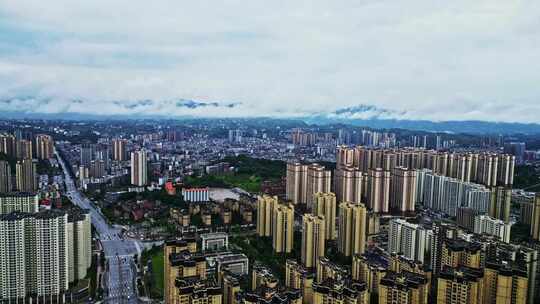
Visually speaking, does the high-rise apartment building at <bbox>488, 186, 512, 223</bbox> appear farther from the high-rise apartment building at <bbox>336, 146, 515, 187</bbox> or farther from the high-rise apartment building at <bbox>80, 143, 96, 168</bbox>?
the high-rise apartment building at <bbox>80, 143, 96, 168</bbox>

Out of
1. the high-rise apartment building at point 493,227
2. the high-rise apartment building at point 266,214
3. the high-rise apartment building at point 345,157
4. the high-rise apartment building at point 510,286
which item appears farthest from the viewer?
the high-rise apartment building at point 345,157

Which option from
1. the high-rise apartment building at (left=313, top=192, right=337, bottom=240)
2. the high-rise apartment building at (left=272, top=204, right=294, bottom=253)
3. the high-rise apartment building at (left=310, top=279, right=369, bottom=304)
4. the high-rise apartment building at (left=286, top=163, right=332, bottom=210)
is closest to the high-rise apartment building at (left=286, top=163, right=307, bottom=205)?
the high-rise apartment building at (left=286, top=163, right=332, bottom=210)

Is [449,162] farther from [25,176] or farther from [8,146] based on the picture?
[8,146]

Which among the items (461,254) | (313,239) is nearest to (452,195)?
(313,239)

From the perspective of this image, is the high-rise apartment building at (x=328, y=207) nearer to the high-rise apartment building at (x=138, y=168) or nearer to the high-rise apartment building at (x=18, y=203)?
the high-rise apartment building at (x=18, y=203)

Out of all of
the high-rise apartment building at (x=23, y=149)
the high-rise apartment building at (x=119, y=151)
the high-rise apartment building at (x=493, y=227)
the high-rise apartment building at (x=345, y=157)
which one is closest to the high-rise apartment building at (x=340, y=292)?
the high-rise apartment building at (x=493, y=227)

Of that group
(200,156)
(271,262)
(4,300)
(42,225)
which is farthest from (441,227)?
(200,156)
